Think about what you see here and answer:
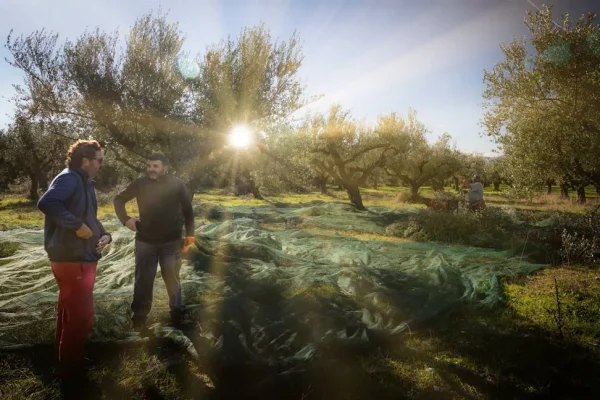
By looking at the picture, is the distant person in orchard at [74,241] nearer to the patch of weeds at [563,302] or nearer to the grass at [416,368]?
the grass at [416,368]

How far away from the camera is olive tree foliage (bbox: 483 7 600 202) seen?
10594 millimetres

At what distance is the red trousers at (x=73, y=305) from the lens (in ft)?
12.3

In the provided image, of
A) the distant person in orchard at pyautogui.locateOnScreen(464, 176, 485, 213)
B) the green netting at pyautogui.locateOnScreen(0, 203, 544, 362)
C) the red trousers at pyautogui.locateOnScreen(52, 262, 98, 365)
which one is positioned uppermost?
the distant person in orchard at pyautogui.locateOnScreen(464, 176, 485, 213)

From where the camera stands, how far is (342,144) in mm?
28891

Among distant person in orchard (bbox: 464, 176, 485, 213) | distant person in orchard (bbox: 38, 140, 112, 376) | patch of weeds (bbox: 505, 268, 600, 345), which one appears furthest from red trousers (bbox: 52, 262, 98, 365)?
distant person in orchard (bbox: 464, 176, 485, 213)

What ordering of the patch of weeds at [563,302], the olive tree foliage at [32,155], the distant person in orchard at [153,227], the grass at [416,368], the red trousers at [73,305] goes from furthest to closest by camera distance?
the olive tree foliage at [32,155], the patch of weeds at [563,302], the distant person in orchard at [153,227], the grass at [416,368], the red trousers at [73,305]

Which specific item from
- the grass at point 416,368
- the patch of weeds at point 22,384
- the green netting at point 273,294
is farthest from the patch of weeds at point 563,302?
the patch of weeds at point 22,384

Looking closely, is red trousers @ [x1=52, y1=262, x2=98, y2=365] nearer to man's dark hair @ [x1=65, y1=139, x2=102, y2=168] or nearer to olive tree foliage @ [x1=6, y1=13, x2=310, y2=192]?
man's dark hair @ [x1=65, y1=139, x2=102, y2=168]

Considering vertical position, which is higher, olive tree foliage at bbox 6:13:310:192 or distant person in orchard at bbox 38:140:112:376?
olive tree foliage at bbox 6:13:310:192

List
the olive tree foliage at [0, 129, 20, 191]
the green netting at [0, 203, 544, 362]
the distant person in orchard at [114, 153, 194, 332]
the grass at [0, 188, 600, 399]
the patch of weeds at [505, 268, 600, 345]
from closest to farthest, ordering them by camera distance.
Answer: the grass at [0, 188, 600, 399] → the green netting at [0, 203, 544, 362] → the distant person in orchard at [114, 153, 194, 332] → the patch of weeds at [505, 268, 600, 345] → the olive tree foliage at [0, 129, 20, 191]

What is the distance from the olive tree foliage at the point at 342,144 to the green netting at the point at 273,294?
16117mm

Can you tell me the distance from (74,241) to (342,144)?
1037 inches

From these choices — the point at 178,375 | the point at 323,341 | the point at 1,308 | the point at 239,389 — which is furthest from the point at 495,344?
the point at 1,308

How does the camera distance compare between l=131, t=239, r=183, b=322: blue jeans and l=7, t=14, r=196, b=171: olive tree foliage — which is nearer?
l=131, t=239, r=183, b=322: blue jeans
